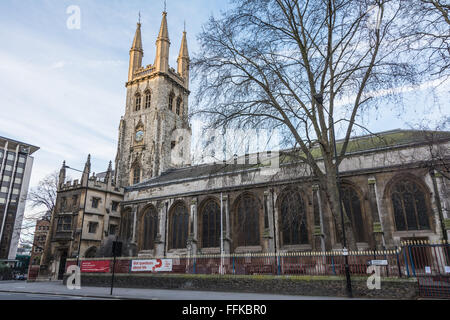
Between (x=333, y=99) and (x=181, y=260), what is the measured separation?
42.0 ft

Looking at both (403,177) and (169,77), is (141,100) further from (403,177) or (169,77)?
(403,177)

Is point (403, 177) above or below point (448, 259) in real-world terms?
above

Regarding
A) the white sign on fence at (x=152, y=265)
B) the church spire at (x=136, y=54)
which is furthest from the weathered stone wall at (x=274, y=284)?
the church spire at (x=136, y=54)

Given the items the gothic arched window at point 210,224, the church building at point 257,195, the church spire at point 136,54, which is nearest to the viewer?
the church building at point 257,195

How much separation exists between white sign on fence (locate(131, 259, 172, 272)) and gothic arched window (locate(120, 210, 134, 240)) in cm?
1092

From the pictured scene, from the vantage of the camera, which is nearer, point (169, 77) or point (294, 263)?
point (294, 263)

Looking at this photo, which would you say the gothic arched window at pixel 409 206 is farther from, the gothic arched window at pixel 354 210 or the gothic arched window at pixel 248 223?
the gothic arched window at pixel 248 223

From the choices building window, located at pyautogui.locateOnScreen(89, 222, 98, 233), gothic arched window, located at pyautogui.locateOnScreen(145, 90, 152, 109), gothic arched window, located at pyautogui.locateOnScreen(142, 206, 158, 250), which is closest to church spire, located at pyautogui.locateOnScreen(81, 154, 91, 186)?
building window, located at pyautogui.locateOnScreen(89, 222, 98, 233)

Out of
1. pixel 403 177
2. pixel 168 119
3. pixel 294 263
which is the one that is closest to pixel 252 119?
pixel 294 263

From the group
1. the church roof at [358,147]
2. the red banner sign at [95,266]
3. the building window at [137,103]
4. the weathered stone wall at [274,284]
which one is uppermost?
the building window at [137,103]

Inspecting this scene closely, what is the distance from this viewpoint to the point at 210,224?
26.6 m

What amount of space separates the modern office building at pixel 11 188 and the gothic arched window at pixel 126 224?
158 feet

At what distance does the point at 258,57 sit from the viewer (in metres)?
15.7

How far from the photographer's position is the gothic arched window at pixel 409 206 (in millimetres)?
19016
